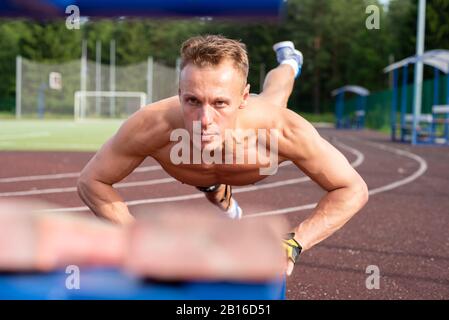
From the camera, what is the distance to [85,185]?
9.41 ft

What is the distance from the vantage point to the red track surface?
4.30 meters

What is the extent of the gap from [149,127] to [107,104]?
41.0m

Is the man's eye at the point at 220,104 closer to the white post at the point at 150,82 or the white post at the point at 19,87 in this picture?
the white post at the point at 150,82

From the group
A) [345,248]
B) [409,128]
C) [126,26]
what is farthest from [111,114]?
[345,248]

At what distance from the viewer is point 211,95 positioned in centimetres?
223

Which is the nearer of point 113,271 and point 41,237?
point 41,237

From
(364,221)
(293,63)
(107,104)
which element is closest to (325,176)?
(293,63)

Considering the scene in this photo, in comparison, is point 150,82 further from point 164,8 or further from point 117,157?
point 164,8

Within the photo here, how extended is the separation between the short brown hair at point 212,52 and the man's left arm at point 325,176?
54cm

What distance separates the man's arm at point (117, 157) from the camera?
2.84 metres

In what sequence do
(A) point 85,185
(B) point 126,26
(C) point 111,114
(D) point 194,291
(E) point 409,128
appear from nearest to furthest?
(D) point 194,291 → (A) point 85,185 → (E) point 409,128 → (C) point 111,114 → (B) point 126,26
